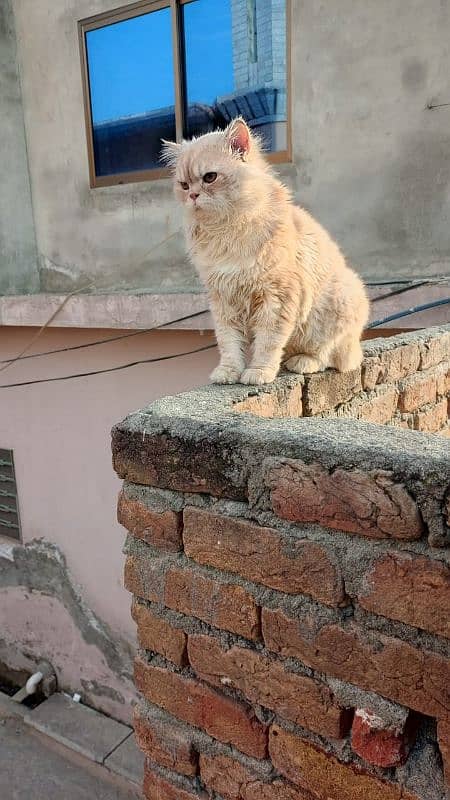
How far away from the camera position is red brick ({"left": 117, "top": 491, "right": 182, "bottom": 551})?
4.45 ft

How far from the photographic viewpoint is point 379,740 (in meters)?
1.11

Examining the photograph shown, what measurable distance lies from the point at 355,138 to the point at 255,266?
7.27 ft

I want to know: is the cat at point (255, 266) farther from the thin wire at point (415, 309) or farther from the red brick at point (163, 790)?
the red brick at point (163, 790)

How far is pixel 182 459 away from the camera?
1319 mm

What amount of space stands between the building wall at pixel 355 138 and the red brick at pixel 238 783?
10.3ft

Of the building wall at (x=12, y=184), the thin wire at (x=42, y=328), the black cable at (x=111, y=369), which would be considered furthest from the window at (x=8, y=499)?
the building wall at (x=12, y=184)

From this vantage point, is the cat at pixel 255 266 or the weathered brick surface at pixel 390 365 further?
the weathered brick surface at pixel 390 365

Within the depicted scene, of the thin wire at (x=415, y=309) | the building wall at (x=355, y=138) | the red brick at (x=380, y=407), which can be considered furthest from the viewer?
the building wall at (x=355, y=138)

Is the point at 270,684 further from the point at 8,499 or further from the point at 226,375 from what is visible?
the point at 8,499

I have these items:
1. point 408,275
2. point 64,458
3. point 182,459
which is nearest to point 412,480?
point 182,459

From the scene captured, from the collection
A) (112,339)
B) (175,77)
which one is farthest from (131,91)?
(112,339)

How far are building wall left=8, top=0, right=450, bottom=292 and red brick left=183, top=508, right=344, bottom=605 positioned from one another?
9.67ft

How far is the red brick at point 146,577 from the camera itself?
1.39 m

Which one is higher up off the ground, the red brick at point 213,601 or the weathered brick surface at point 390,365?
the weathered brick surface at point 390,365
